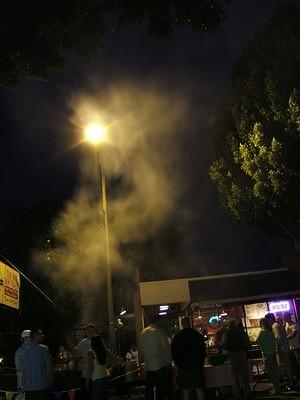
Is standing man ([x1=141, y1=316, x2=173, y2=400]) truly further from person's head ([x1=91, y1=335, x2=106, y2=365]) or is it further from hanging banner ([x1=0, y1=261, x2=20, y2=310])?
hanging banner ([x1=0, y1=261, x2=20, y2=310])

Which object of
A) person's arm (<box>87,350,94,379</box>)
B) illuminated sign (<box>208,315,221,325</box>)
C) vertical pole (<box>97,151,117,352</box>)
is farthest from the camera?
illuminated sign (<box>208,315,221,325</box>)

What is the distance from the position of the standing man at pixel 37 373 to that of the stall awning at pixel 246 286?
6.46 m

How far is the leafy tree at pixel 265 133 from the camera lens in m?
7.70

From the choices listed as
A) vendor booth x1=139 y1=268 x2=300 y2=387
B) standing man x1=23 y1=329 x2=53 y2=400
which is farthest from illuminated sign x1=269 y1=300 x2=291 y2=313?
standing man x1=23 y1=329 x2=53 y2=400

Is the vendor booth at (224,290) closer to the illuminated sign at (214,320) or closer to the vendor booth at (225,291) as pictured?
the vendor booth at (225,291)

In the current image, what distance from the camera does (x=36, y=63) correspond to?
16.8ft

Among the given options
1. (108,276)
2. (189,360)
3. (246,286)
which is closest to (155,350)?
(189,360)

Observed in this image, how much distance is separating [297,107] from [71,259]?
10.8 meters

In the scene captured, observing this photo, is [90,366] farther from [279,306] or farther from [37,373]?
[279,306]

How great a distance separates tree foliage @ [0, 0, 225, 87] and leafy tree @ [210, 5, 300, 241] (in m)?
3.04

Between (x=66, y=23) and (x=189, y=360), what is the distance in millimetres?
3958

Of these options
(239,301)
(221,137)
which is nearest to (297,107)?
(221,137)

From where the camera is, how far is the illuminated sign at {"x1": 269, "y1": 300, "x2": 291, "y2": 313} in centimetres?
1223

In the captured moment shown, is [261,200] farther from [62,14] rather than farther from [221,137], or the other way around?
[62,14]
